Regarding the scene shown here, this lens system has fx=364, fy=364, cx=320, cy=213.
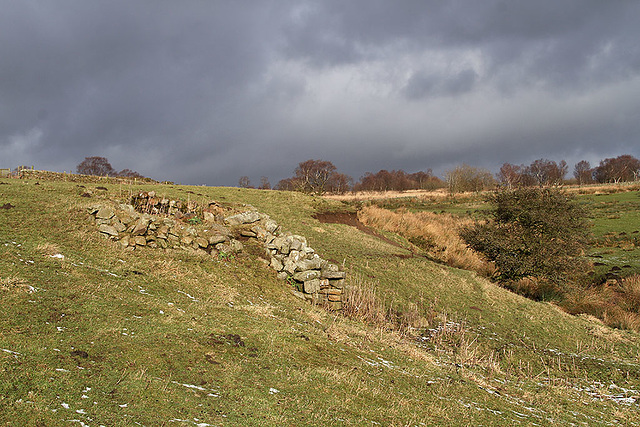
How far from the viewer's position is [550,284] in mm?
22250

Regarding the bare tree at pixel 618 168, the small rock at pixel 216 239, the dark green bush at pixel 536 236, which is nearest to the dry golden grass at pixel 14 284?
the small rock at pixel 216 239

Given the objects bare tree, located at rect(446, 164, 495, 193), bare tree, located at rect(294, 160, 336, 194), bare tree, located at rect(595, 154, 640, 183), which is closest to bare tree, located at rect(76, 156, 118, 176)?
bare tree, located at rect(294, 160, 336, 194)

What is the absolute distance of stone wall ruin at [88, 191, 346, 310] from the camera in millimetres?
12234

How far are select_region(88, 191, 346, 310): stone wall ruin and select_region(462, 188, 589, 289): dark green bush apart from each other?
1241 centimetres

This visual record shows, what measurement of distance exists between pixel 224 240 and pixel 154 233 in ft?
7.78

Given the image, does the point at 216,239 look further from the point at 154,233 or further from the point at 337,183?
the point at 337,183

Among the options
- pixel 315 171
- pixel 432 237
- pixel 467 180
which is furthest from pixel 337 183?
pixel 432 237

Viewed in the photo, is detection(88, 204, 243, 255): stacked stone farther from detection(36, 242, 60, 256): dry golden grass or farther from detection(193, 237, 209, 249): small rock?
detection(36, 242, 60, 256): dry golden grass

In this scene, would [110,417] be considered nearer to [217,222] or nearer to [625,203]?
[217,222]

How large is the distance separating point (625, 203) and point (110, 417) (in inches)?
2331

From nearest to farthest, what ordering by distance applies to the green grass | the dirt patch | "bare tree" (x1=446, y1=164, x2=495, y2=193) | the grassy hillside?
the grassy hillside → the green grass → the dirt patch → "bare tree" (x1=446, y1=164, x2=495, y2=193)

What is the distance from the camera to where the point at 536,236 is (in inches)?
830

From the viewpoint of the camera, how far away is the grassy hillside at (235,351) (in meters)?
4.63

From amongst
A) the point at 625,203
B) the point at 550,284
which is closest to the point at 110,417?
the point at 550,284
